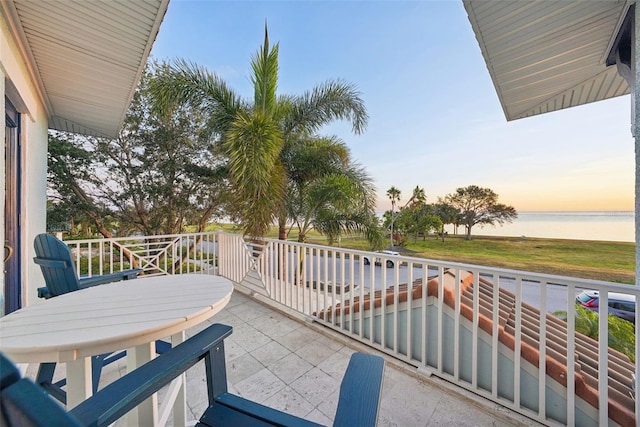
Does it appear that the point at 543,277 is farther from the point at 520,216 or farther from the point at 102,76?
the point at 520,216

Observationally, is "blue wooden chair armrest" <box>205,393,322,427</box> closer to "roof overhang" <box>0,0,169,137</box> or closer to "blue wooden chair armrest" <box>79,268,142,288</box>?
"blue wooden chair armrest" <box>79,268,142,288</box>

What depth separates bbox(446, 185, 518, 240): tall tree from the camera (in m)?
20.1

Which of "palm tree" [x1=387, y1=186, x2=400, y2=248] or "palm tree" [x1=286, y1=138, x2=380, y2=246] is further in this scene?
"palm tree" [x1=387, y1=186, x2=400, y2=248]

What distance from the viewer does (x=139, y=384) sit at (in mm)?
856

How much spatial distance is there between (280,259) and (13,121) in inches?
122

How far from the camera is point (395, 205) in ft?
54.7

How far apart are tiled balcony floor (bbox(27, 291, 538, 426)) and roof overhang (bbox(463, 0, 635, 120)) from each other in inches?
117

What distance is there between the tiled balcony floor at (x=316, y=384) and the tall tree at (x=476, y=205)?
68.6 ft

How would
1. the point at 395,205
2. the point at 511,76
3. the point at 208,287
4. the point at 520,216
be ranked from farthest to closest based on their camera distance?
the point at 520,216 → the point at 395,205 → the point at 511,76 → the point at 208,287

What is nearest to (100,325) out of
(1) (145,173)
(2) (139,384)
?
(2) (139,384)

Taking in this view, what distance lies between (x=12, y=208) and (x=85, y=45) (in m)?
1.72

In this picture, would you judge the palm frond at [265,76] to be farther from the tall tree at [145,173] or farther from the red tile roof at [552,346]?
Answer: the red tile roof at [552,346]

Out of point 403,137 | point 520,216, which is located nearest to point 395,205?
point 403,137

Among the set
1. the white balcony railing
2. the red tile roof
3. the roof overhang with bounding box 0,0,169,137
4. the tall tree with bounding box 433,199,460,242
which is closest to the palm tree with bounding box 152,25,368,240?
the roof overhang with bounding box 0,0,169,137
